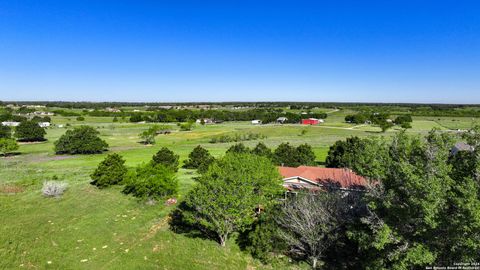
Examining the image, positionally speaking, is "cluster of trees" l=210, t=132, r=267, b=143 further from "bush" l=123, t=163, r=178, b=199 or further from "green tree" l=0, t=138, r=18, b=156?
"bush" l=123, t=163, r=178, b=199

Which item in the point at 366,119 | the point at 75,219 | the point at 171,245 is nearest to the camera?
the point at 171,245

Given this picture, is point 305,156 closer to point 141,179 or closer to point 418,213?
point 141,179

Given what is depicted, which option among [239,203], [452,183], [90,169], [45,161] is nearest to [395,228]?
[452,183]

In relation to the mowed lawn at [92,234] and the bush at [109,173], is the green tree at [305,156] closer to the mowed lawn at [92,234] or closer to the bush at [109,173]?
the mowed lawn at [92,234]

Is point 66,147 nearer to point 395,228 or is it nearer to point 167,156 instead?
point 167,156

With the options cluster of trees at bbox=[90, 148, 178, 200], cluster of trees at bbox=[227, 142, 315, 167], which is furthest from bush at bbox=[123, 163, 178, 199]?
cluster of trees at bbox=[227, 142, 315, 167]
